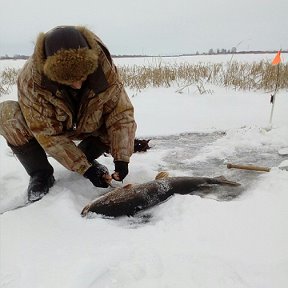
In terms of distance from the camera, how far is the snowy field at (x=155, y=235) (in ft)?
5.72

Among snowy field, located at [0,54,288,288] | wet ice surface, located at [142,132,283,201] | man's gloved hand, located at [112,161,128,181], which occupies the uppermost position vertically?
man's gloved hand, located at [112,161,128,181]

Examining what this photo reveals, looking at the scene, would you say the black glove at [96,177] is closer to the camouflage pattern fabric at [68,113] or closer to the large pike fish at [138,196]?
the camouflage pattern fabric at [68,113]

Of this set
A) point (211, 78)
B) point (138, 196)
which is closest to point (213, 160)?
point (138, 196)

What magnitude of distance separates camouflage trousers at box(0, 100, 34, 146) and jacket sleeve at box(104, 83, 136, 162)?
0.70 m

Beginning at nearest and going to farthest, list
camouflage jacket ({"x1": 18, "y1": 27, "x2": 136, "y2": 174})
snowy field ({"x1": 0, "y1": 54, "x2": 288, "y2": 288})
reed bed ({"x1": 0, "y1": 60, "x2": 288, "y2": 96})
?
snowy field ({"x1": 0, "y1": 54, "x2": 288, "y2": 288}) → camouflage jacket ({"x1": 18, "y1": 27, "x2": 136, "y2": 174}) → reed bed ({"x1": 0, "y1": 60, "x2": 288, "y2": 96})

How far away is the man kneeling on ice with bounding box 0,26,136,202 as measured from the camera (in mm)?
2357

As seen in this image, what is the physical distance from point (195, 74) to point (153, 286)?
348 inches

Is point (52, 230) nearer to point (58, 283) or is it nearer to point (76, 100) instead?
point (58, 283)

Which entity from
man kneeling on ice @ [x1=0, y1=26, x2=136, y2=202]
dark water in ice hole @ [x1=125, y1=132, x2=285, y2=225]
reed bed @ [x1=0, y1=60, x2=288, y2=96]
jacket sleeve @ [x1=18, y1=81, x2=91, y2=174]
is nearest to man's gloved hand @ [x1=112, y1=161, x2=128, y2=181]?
man kneeling on ice @ [x1=0, y1=26, x2=136, y2=202]

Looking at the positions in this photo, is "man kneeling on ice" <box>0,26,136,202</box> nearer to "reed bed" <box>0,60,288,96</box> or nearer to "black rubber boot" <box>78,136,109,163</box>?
"black rubber boot" <box>78,136,109,163</box>

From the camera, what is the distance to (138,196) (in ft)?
8.57

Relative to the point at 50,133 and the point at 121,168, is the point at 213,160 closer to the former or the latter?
the point at 121,168

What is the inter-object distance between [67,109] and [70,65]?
1.71 ft

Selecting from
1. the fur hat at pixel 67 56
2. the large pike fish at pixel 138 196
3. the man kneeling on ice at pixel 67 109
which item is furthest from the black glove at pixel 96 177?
the fur hat at pixel 67 56
